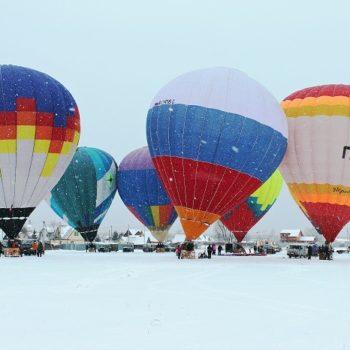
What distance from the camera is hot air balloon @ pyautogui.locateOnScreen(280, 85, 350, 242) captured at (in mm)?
31359

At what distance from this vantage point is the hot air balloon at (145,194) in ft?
142

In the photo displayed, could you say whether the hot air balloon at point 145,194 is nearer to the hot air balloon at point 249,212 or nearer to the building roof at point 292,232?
→ the hot air balloon at point 249,212

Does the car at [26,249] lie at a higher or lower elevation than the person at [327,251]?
lower

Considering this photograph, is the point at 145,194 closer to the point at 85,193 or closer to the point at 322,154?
the point at 85,193

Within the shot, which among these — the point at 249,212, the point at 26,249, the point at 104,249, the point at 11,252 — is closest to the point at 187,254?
the point at 11,252

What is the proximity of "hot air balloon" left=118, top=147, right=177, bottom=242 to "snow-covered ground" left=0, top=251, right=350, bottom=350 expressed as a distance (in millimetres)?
26936

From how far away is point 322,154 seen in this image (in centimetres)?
3152

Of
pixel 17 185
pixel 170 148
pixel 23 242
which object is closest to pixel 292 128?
pixel 170 148

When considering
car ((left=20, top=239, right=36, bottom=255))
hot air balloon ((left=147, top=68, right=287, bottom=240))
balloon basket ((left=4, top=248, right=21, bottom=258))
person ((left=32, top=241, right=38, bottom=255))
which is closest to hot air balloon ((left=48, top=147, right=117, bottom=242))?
car ((left=20, top=239, right=36, bottom=255))

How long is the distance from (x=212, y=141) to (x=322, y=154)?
7.11 metres

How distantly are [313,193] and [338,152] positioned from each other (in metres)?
2.58

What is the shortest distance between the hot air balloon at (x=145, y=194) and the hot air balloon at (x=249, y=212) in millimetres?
4442

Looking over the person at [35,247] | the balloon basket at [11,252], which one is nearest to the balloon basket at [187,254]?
the balloon basket at [11,252]

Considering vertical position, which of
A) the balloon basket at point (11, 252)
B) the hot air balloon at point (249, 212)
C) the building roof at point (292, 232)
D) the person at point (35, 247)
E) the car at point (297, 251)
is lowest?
the balloon basket at point (11, 252)
